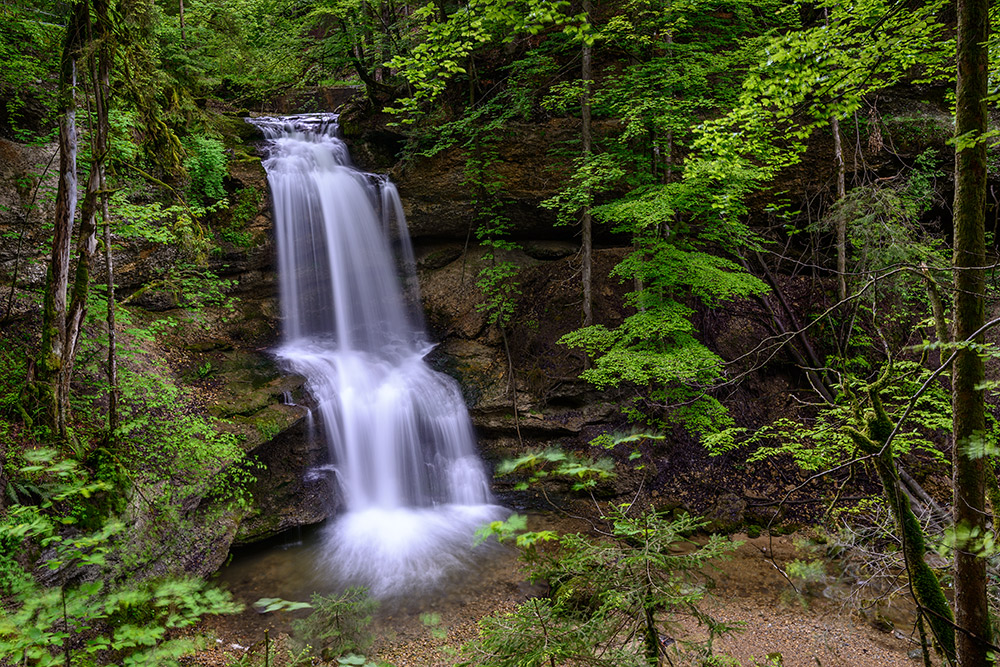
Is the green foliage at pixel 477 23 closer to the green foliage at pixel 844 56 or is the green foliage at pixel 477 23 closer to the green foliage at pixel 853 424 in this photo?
the green foliage at pixel 844 56

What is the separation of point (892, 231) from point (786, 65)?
16.2 feet

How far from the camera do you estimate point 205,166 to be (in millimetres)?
9164

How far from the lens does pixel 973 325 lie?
2.51 meters

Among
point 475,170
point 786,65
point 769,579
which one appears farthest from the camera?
point 475,170

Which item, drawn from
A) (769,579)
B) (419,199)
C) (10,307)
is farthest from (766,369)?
(10,307)

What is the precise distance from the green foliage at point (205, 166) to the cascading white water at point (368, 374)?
1415mm

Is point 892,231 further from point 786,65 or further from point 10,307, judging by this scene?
point 10,307

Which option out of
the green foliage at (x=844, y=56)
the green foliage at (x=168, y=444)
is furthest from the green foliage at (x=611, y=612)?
the green foliage at (x=168, y=444)

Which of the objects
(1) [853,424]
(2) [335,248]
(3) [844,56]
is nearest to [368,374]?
(2) [335,248]

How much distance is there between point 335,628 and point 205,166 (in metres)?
8.43

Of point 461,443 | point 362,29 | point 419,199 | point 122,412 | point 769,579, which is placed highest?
point 362,29

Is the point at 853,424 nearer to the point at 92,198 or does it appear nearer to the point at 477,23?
the point at 477,23

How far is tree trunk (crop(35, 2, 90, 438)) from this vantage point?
16.1 ft

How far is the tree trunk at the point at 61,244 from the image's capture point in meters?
4.91
